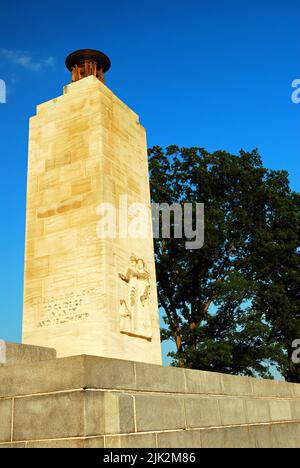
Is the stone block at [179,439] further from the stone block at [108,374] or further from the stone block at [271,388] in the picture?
the stone block at [271,388]

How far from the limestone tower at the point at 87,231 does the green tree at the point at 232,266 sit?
44.4ft

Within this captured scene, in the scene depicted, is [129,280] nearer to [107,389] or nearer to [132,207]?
[132,207]

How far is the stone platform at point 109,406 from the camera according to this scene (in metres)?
5.15

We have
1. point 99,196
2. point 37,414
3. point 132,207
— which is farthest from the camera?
point 132,207

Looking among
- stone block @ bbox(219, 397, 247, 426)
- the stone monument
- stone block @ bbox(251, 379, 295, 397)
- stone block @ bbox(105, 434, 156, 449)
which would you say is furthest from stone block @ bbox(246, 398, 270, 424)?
stone block @ bbox(105, 434, 156, 449)

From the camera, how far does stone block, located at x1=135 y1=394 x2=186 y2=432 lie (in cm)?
583

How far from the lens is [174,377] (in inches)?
280

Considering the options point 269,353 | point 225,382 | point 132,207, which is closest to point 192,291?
point 269,353

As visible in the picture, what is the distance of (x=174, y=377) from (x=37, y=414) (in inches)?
94.5

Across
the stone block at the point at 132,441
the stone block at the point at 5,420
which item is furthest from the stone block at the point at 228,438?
the stone block at the point at 5,420

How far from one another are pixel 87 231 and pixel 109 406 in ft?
19.8

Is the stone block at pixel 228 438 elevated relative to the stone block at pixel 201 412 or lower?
lower

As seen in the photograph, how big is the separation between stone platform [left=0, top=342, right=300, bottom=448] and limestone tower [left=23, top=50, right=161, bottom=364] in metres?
2.51

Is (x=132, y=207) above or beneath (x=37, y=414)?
above
